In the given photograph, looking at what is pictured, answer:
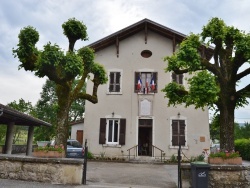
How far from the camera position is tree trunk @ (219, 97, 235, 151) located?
30.1ft

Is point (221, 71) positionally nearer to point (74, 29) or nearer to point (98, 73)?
point (98, 73)

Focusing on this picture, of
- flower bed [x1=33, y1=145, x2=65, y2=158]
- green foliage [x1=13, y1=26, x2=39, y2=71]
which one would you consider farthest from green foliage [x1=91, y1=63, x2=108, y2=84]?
flower bed [x1=33, y1=145, x2=65, y2=158]

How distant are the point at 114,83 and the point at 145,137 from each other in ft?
15.3

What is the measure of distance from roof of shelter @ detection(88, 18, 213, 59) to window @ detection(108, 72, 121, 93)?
230 centimetres

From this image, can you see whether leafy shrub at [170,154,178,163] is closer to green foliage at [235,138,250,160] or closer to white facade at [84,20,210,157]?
white facade at [84,20,210,157]

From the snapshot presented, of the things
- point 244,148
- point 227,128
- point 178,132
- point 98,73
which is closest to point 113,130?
point 178,132

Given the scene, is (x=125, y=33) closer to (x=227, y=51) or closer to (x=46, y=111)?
(x=227, y=51)

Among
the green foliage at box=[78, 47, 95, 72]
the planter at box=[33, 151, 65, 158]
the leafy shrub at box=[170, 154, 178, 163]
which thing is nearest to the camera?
the planter at box=[33, 151, 65, 158]

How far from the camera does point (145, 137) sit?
19766 mm

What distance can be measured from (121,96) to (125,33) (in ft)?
14.9

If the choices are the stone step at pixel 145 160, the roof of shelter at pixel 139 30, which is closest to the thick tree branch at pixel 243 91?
the stone step at pixel 145 160

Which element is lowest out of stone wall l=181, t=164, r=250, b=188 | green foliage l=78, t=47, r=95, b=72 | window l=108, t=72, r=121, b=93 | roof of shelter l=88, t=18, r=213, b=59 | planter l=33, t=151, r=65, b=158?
stone wall l=181, t=164, r=250, b=188

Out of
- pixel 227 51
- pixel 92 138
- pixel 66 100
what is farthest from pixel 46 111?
pixel 227 51

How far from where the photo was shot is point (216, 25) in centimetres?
992
